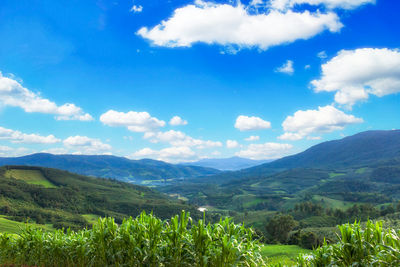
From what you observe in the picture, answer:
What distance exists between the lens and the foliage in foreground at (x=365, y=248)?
539 centimetres

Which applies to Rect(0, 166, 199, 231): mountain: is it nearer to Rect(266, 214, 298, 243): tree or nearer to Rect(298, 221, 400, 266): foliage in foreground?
Rect(266, 214, 298, 243): tree

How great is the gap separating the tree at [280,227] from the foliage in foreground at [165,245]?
217ft

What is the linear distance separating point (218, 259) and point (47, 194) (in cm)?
19230

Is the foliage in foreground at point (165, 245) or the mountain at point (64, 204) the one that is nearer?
the foliage in foreground at point (165, 245)

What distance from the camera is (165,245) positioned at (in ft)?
22.6

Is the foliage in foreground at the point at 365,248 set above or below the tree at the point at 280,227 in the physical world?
above

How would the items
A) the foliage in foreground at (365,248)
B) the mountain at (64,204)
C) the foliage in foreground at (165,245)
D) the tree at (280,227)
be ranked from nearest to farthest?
the foliage in foreground at (365,248) < the foliage in foreground at (165,245) < the tree at (280,227) < the mountain at (64,204)

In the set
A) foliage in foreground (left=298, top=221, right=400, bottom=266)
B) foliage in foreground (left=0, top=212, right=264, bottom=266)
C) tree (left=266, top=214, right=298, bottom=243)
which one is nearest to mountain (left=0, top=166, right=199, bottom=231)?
tree (left=266, top=214, right=298, bottom=243)

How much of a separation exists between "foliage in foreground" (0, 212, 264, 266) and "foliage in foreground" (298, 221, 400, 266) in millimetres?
1701

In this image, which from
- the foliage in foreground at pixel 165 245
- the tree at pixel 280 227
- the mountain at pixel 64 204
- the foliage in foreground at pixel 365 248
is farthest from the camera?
the mountain at pixel 64 204

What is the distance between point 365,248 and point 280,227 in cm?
6904

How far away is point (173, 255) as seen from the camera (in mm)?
6879

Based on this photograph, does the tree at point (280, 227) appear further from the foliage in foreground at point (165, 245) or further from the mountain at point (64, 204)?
the mountain at point (64, 204)

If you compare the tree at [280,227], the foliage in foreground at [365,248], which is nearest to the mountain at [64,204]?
the tree at [280,227]
